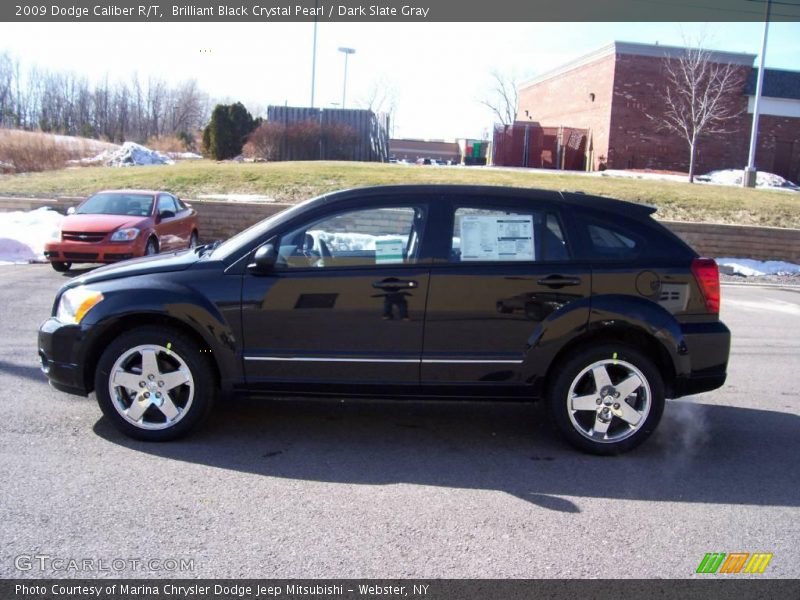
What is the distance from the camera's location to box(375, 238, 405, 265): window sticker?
4.90m

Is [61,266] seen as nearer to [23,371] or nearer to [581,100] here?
[23,371]

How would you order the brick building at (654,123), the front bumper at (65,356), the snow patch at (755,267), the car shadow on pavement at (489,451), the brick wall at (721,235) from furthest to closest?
the brick building at (654,123), the brick wall at (721,235), the snow patch at (755,267), the front bumper at (65,356), the car shadow on pavement at (489,451)

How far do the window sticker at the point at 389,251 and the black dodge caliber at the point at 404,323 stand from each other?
0.01 metres

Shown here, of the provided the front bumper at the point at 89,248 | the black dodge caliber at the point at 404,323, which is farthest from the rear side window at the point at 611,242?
the front bumper at the point at 89,248

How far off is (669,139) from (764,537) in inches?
1421

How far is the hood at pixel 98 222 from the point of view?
12.1 meters

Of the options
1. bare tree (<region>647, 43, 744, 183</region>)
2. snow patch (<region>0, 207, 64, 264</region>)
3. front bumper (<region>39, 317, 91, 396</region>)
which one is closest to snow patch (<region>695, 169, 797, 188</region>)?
bare tree (<region>647, 43, 744, 183</region>)

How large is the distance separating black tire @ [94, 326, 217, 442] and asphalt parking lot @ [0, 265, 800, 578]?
12cm

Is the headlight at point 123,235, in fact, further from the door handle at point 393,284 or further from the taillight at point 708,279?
the taillight at point 708,279

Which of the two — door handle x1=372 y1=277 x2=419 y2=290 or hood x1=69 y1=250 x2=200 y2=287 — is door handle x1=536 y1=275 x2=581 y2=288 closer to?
door handle x1=372 y1=277 x2=419 y2=290

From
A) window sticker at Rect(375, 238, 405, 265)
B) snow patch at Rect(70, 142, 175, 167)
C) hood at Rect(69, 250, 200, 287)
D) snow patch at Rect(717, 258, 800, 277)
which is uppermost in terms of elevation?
snow patch at Rect(70, 142, 175, 167)

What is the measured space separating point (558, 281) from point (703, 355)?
1.12 m

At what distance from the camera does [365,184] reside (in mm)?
20281

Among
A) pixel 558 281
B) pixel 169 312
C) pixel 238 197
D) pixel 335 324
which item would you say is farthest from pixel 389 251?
pixel 238 197
